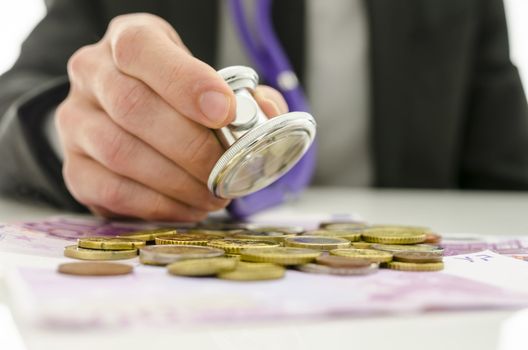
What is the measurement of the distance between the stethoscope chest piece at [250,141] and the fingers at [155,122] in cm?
3

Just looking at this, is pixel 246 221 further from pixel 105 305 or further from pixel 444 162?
pixel 444 162

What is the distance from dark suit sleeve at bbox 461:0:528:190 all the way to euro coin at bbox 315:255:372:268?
1.37 metres

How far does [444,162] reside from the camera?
1.83m

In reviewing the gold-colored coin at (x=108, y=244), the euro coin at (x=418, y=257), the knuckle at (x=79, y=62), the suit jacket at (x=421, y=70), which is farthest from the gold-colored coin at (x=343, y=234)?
the suit jacket at (x=421, y=70)

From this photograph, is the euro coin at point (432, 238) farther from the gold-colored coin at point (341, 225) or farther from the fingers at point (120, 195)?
the fingers at point (120, 195)

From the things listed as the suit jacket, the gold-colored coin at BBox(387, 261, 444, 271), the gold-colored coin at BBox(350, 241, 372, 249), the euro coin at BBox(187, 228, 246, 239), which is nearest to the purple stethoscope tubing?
the suit jacket

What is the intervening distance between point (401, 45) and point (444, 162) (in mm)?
361

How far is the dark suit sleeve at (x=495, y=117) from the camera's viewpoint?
71.3 inches

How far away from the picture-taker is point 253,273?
1.60 feet

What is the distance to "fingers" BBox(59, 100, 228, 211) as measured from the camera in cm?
79

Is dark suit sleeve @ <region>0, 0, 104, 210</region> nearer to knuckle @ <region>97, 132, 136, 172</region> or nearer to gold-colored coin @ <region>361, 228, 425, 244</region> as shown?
knuckle @ <region>97, 132, 136, 172</region>

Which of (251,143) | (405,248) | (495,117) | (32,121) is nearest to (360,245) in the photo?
(405,248)

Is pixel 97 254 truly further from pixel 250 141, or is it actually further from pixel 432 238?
pixel 432 238

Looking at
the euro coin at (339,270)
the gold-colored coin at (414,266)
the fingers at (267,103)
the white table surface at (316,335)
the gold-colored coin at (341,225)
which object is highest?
the fingers at (267,103)
